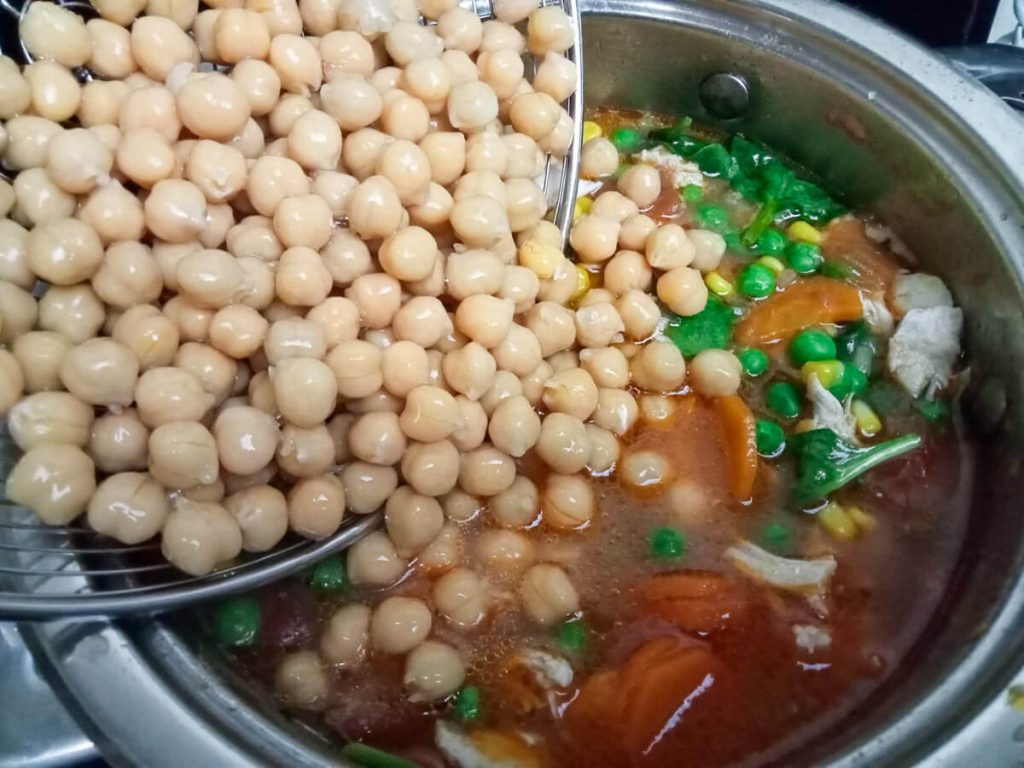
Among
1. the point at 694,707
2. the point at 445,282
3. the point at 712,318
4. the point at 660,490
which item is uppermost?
the point at 445,282

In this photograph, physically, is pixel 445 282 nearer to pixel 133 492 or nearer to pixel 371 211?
pixel 371 211

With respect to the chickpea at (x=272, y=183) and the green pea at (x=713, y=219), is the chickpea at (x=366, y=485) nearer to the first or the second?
the chickpea at (x=272, y=183)

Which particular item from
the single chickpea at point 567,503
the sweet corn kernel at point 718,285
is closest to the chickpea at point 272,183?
the single chickpea at point 567,503

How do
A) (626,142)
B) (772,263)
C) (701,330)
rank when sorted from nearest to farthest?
(701,330) < (772,263) < (626,142)

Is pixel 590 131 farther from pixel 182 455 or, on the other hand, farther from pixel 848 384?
pixel 182 455

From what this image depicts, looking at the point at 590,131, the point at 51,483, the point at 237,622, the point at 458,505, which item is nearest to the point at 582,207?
the point at 590,131

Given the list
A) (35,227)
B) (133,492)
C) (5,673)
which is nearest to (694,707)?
(133,492)
